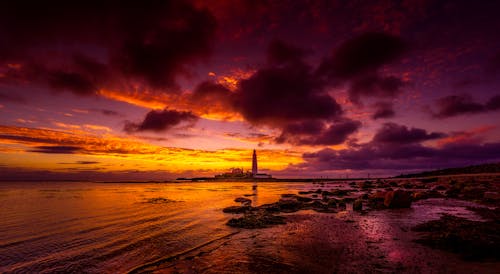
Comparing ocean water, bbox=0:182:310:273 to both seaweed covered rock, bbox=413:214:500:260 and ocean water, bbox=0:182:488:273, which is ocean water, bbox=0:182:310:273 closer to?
ocean water, bbox=0:182:488:273

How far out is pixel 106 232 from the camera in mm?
13523

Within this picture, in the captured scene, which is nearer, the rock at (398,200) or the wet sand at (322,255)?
the wet sand at (322,255)

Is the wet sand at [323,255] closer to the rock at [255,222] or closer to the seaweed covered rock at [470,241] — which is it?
the seaweed covered rock at [470,241]

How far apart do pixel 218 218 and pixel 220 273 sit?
1087cm

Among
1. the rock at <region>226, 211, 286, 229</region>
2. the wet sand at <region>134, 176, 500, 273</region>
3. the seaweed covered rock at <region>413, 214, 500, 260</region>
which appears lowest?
the rock at <region>226, 211, 286, 229</region>

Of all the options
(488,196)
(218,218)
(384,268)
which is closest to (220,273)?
(384,268)

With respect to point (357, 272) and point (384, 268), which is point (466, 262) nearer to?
point (384, 268)

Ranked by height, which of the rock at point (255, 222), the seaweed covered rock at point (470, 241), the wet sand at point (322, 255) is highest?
the seaweed covered rock at point (470, 241)

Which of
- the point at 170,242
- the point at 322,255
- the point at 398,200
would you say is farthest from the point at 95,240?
the point at 398,200

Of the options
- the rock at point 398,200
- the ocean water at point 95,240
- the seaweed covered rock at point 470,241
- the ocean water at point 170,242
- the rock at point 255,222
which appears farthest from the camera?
the rock at point 398,200

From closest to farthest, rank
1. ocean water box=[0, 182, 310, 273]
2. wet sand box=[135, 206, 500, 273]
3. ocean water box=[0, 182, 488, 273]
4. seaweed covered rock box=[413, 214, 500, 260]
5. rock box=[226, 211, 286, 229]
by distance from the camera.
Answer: wet sand box=[135, 206, 500, 273], seaweed covered rock box=[413, 214, 500, 260], ocean water box=[0, 182, 488, 273], ocean water box=[0, 182, 310, 273], rock box=[226, 211, 286, 229]

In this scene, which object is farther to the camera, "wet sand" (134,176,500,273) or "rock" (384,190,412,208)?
"rock" (384,190,412,208)

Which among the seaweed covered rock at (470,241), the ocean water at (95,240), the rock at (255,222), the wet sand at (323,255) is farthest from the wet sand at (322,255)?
the rock at (255,222)

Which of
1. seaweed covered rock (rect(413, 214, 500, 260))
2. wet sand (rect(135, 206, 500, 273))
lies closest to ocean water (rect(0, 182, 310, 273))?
wet sand (rect(135, 206, 500, 273))
